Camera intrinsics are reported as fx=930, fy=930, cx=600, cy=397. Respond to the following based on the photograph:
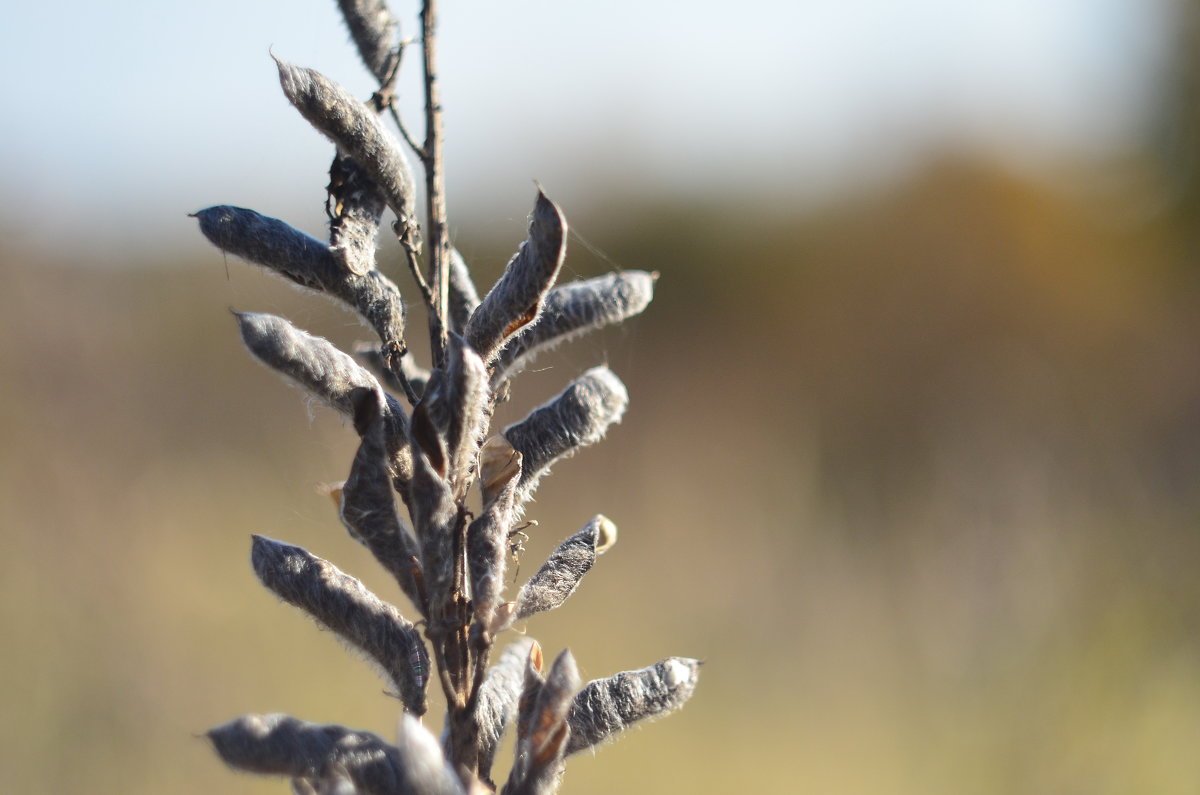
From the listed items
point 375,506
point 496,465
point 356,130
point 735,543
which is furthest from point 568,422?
point 735,543

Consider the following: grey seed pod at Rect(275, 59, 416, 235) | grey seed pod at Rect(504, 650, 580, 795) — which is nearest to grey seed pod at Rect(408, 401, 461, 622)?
grey seed pod at Rect(504, 650, 580, 795)

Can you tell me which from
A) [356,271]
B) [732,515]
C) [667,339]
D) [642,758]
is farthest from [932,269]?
[356,271]

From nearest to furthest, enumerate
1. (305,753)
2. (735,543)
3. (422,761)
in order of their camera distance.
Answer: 1. (422,761)
2. (305,753)
3. (735,543)

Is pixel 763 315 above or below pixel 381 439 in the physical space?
above

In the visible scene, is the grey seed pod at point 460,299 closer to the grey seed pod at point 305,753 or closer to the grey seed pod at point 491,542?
the grey seed pod at point 491,542

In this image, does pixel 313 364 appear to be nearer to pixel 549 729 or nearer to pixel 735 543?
pixel 549 729

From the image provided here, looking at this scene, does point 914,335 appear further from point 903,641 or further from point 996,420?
point 903,641

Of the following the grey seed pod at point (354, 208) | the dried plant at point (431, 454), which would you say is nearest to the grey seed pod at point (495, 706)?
the dried plant at point (431, 454)
